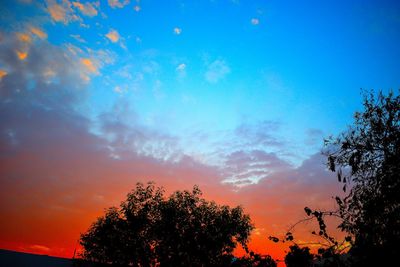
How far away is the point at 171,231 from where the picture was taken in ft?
127

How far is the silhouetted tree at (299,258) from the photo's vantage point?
600 cm

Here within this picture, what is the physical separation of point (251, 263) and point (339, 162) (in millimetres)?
10379

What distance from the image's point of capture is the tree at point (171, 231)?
38.6 metres

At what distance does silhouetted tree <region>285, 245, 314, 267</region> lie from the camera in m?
6.00

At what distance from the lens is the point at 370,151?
14477mm

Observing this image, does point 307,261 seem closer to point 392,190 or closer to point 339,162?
point 392,190

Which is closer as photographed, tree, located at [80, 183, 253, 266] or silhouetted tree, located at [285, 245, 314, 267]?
silhouetted tree, located at [285, 245, 314, 267]

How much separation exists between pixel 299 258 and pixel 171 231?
35.3 m

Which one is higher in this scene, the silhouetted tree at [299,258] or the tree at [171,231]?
the tree at [171,231]

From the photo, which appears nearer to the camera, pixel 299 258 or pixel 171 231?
pixel 299 258

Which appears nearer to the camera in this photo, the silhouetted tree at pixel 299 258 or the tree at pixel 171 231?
the silhouetted tree at pixel 299 258

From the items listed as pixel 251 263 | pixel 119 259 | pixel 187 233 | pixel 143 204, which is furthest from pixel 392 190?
pixel 119 259

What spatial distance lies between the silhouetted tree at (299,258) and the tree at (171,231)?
3460 centimetres

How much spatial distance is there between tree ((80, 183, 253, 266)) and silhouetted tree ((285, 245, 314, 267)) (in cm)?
3460
